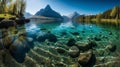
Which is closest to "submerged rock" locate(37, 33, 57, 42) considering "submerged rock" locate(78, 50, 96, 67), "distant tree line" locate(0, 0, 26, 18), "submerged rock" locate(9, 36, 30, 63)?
"submerged rock" locate(9, 36, 30, 63)

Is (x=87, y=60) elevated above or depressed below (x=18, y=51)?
below

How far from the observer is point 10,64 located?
15883 mm

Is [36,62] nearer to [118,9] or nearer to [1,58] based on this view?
[1,58]

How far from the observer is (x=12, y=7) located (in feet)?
306

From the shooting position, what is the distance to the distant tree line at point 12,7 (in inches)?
A: 2855

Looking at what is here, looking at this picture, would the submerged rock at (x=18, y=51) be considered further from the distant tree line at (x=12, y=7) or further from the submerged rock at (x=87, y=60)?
the distant tree line at (x=12, y=7)

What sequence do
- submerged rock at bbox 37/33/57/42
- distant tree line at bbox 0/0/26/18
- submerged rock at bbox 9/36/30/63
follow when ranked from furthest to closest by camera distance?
distant tree line at bbox 0/0/26/18 → submerged rock at bbox 37/33/57/42 → submerged rock at bbox 9/36/30/63

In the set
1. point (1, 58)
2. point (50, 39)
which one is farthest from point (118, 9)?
point (1, 58)

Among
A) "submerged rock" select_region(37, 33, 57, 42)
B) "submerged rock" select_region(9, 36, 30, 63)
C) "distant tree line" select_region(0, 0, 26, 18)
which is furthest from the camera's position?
"distant tree line" select_region(0, 0, 26, 18)

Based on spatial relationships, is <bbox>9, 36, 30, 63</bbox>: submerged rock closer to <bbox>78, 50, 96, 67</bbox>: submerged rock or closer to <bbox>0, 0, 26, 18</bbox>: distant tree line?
<bbox>78, 50, 96, 67</bbox>: submerged rock

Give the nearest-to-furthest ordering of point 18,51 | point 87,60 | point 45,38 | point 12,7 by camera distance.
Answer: point 87,60 < point 18,51 < point 45,38 < point 12,7

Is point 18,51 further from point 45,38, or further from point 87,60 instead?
point 45,38

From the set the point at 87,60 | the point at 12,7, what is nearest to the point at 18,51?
the point at 87,60

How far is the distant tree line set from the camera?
72.5 m
